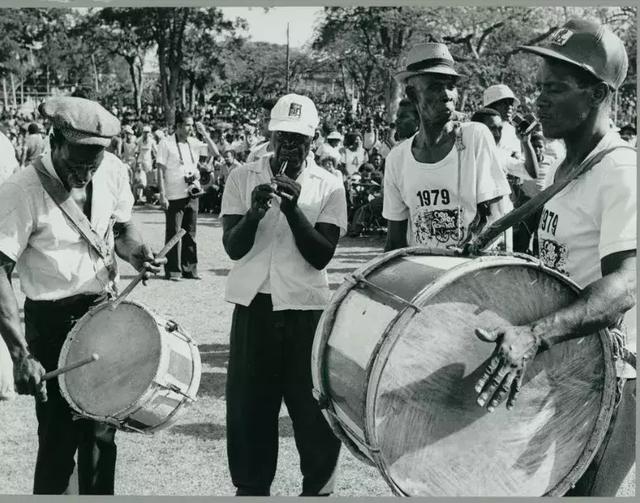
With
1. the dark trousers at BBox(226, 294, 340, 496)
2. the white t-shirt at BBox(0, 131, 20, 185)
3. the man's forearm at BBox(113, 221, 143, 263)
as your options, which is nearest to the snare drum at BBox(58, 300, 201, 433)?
the dark trousers at BBox(226, 294, 340, 496)

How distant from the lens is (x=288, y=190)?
145 inches

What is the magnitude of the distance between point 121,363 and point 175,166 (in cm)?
690

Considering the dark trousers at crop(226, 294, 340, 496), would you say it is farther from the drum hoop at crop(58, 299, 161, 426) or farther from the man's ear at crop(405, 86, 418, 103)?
the man's ear at crop(405, 86, 418, 103)

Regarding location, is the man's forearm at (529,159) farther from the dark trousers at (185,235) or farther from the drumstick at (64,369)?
the drumstick at (64,369)

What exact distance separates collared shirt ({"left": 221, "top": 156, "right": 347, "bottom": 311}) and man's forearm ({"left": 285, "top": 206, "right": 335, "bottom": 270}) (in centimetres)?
7

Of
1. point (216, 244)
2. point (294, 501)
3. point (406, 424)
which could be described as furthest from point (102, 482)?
point (216, 244)

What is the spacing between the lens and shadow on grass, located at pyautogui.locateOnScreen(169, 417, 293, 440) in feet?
17.6

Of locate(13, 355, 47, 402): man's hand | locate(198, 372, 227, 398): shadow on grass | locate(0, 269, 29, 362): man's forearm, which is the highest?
locate(0, 269, 29, 362): man's forearm

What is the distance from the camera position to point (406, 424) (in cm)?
262

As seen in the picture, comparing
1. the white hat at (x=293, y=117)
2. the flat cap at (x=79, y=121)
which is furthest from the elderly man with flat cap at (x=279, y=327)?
the flat cap at (x=79, y=121)

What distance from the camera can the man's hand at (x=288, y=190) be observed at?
12.1ft

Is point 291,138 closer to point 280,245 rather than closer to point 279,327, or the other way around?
point 280,245

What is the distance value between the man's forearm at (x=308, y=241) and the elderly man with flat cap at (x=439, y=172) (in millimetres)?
519

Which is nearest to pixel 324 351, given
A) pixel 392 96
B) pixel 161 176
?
pixel 161 176
